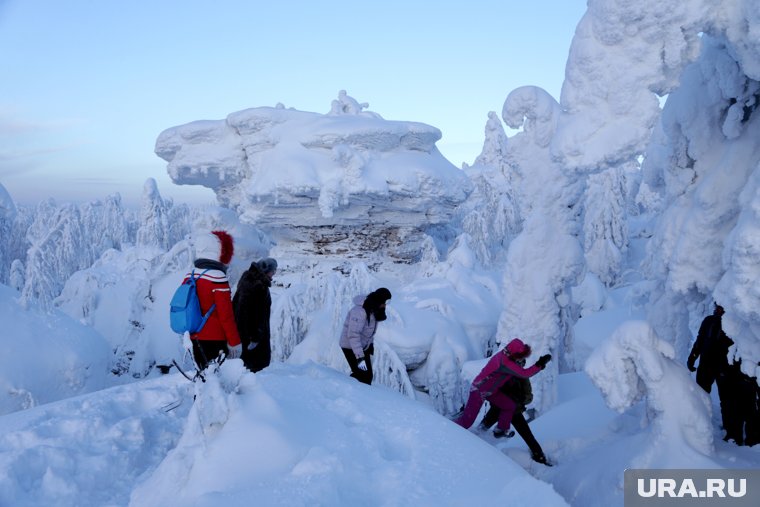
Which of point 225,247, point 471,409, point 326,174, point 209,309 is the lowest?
point 471,409

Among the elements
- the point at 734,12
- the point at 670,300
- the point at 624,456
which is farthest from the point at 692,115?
the point at 624,456

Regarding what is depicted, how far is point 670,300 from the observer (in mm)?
5094

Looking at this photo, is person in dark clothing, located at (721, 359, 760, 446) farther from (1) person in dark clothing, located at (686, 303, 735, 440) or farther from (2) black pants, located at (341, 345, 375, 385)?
(2) black pants, located at (341, 345, 375, 385)

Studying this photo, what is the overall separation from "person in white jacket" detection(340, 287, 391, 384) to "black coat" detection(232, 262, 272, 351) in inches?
45.8

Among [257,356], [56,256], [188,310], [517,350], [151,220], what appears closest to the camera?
[188,310]

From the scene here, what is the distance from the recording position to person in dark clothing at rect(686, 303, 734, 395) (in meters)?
4.23

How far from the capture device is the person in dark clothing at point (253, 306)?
175 inches

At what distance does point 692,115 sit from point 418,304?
765 centimetres

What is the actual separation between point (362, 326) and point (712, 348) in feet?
10.4

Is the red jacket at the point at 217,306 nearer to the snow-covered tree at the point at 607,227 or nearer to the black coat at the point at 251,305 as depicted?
the black coat at the point at 251,305

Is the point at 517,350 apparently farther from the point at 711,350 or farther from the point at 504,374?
the point at 711,350

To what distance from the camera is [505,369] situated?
4.79 m

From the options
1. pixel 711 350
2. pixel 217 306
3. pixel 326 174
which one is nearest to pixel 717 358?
pixel 711 350

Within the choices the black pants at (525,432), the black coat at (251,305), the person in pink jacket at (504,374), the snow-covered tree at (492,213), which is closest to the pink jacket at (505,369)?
the person in pink jacket at (504,374)
